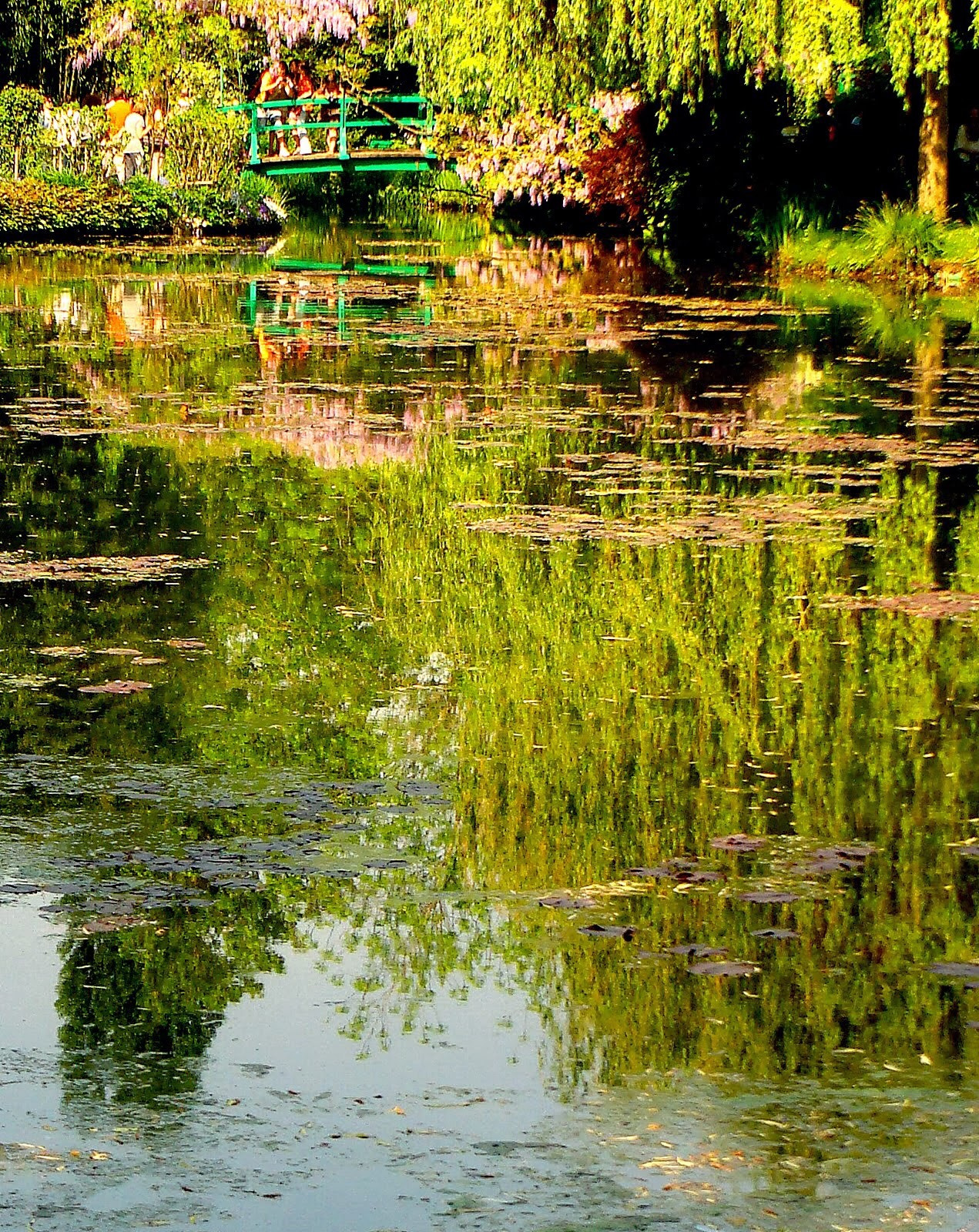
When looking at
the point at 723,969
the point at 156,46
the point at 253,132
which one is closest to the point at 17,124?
the point at 156,46

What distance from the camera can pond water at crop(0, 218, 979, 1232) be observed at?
415cm

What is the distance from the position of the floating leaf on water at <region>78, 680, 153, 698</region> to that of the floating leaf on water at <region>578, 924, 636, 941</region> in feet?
9.02

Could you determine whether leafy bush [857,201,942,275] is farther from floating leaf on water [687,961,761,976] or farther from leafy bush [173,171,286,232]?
floating leaf on water [687,961,761,976]

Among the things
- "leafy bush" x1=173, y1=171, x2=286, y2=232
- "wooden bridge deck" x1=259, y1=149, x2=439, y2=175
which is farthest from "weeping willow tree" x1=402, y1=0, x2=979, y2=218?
"wooden bridge deck" x1=259, y1=149, x2=439, y2=175

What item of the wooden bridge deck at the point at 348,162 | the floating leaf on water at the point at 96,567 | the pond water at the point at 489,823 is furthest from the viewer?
the wooden bridge deck at the point at 348,162

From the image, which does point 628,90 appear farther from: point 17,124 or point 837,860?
point 837,860

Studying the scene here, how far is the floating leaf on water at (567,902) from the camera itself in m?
5.54

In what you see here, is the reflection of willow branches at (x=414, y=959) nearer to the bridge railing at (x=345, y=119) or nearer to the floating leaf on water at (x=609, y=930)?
the floating leaf on water at (x=609, y=930)

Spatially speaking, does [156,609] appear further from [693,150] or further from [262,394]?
[693,150]

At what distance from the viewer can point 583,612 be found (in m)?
8.87

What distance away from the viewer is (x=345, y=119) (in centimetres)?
4012

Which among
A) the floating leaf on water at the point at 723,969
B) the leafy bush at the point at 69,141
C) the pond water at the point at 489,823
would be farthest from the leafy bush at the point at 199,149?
the floating leaf on water at the point at 723,969

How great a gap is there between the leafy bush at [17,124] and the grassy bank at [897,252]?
56.8ft

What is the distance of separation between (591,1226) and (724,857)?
226cm
